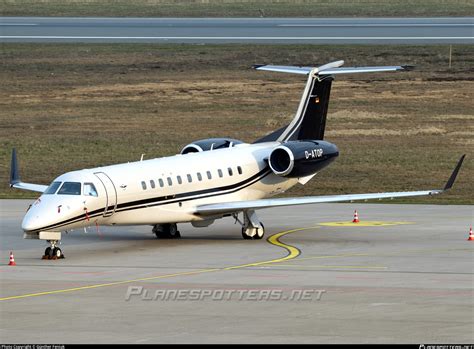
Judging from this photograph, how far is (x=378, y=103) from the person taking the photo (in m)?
69.9

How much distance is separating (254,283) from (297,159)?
9.65m

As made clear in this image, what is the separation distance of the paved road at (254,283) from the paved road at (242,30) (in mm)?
47150

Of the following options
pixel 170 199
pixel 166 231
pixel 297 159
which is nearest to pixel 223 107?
pixel 297 159

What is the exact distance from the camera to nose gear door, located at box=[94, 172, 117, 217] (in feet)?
112

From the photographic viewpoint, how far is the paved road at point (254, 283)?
77.3ft

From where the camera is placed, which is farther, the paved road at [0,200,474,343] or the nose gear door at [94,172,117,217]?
the nose gear door at [94,172,117,217]

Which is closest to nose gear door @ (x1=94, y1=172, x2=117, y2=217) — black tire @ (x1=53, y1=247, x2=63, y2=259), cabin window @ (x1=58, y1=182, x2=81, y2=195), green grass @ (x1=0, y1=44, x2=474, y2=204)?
cabin window @ (x1=58, y1=182, x2=81, y2=195)

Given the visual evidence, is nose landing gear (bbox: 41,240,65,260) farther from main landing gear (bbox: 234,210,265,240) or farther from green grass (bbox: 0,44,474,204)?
green grass (bbox: 0,44,474,204)

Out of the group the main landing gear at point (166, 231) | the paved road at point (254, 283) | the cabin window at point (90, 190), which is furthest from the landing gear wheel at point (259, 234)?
the cabin window at point (90, 190)

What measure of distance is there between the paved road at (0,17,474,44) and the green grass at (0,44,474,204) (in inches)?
137

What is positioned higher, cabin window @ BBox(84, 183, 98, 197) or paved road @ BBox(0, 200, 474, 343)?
cabin window @ BBox(84, 183, 98, 197)

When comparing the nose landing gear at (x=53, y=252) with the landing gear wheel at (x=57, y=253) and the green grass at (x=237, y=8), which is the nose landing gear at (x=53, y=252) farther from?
the green grass at (x=237, y=8)

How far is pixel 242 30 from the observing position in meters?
95.8

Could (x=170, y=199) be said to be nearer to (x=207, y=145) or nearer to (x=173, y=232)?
(x=173, y=232)
